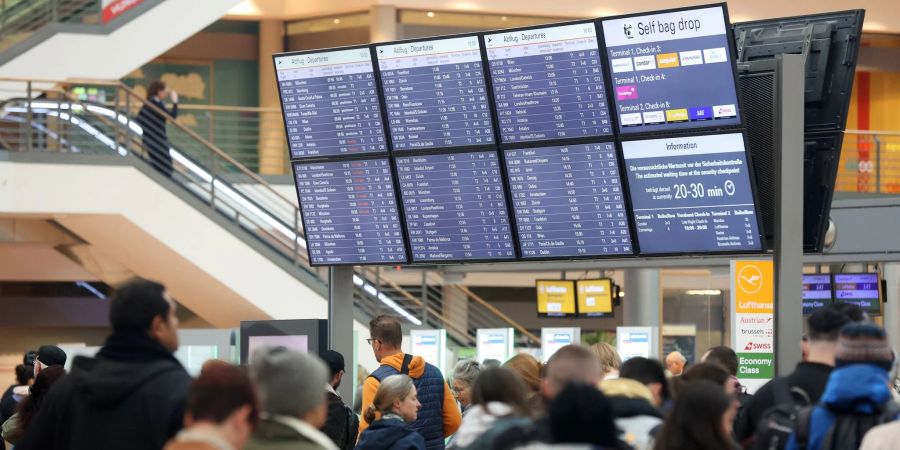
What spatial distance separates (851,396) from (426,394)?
2.98 metres

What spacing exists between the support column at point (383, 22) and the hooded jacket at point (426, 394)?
13.7m

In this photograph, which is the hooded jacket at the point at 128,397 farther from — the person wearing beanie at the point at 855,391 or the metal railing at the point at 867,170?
the metal railing at the point at 867,170

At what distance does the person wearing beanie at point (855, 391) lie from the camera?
14.7 ft

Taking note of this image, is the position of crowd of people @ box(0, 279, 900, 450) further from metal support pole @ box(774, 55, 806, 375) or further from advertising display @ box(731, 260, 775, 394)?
advertising display @ box(731, 260, 775, 394)

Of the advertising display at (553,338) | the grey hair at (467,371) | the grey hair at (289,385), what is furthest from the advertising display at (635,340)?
the grey hair at (289,385)

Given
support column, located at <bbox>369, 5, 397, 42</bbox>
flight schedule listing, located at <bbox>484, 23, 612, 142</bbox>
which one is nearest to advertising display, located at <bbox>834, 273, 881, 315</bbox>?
support column, located at <bbox>369, 5, 397, 42</bbox>

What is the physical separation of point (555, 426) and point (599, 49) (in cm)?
373

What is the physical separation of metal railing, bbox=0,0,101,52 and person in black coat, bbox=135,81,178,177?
1.30 meters

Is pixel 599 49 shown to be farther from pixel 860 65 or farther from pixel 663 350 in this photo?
pixel 860 65

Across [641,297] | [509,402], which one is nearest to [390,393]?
[509,402]

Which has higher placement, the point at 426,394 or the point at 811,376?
the point at 811,376

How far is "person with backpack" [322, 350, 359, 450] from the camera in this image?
6637 millimetres

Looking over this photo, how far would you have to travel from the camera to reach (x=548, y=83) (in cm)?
721

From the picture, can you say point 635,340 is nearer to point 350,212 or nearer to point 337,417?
point 350,212
